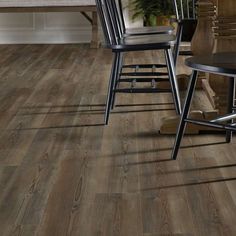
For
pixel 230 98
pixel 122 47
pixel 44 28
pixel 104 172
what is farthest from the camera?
pixel 44 28

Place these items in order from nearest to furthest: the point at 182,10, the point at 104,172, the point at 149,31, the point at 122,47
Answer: the point at 104,172, the point at 122,47, the point at 149,31, the point at 182,10

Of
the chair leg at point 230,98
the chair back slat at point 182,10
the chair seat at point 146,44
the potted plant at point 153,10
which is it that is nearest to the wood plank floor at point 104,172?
A: the chair leg at point 230,98

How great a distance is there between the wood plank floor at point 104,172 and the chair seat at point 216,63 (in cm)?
42

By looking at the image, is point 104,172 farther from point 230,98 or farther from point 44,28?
point 44,28

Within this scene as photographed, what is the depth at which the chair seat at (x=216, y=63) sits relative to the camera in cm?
210

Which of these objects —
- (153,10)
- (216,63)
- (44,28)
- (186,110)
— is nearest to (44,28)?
(44,28)

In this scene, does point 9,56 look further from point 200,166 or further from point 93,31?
point 200,166

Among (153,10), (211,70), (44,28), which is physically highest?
(211,70)

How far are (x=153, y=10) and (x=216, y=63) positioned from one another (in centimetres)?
414

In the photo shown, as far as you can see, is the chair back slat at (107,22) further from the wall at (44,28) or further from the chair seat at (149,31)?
the wall at (44,28)

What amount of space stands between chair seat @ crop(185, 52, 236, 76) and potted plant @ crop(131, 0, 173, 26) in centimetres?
382

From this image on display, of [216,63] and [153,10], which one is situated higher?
[216,63]

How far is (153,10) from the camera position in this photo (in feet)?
20.5

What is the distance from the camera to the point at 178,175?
234 centimetres
